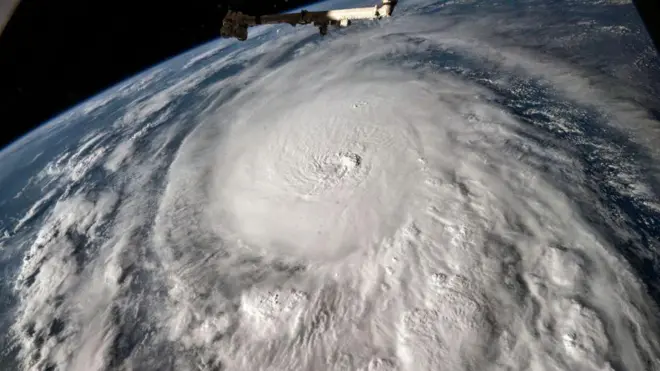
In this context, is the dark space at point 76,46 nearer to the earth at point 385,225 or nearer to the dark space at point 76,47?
the dark space at point 76,47

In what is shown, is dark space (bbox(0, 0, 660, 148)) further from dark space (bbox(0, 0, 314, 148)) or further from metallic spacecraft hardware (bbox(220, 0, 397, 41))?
metallic spacecraft hardware (bbox(220, 0, 397, 41))

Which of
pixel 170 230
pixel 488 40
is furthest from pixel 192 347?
pixel 488 40

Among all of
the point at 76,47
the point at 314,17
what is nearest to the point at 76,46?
the point at 76,47

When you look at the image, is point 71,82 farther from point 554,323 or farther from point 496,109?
point 496,109

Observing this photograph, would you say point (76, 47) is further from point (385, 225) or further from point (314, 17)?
point (385, 225)

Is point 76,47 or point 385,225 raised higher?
point 76,47

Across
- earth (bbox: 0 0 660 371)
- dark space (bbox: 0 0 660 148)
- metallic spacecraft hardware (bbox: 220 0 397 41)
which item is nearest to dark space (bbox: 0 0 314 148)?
dark space (bbox: 0 0 660 148)
